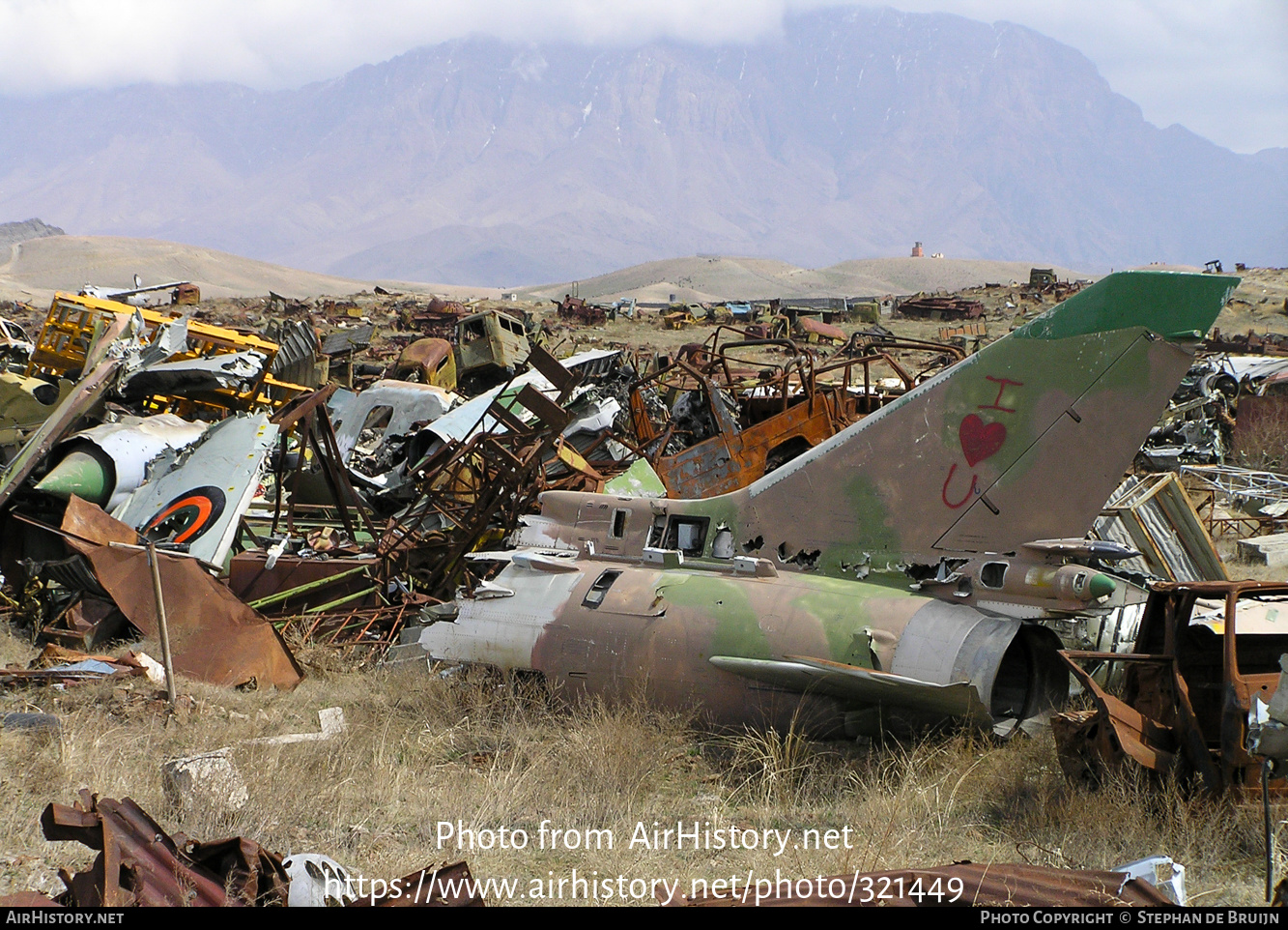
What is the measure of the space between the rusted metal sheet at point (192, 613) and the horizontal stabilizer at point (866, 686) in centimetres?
466

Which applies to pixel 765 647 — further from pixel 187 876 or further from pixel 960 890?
pixel 187 876

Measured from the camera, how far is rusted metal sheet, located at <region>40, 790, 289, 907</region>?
4.59 metres

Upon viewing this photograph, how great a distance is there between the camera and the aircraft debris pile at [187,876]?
15.0 ft

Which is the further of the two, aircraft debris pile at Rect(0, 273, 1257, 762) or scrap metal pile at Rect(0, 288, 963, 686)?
scrap metal pile at Rect(0, 288, 963, 686)

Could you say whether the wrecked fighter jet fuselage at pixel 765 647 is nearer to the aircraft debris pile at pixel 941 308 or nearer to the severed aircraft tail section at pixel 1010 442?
the severed aircraft tail section at pixel 1010 442

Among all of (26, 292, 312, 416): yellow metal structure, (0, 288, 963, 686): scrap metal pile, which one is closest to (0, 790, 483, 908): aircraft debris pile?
(0, 288, 963, 686): scrap metal pile

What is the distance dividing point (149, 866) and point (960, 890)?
3.83 meters

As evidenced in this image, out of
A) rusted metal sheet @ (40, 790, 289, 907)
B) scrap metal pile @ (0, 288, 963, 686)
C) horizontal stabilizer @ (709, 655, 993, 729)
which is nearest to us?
rusted metal sheet @ (40, 790, 289, 907)

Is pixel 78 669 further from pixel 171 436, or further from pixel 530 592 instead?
pixel 171 436

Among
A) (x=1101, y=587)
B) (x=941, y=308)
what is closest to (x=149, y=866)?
(x=1101, y=587)

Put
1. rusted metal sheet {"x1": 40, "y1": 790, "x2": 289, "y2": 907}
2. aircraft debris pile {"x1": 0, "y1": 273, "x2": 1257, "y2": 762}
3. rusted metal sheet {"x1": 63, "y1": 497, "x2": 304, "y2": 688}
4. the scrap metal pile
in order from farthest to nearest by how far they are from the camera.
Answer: the scrap metal pile < rusted metal sheet {"x1": 63, "y1": 497, "x2": 304, "y2": 688} < aircraft debris pile {"x1": 0, "y1": 273, "x2": 1257, "y2": 762} < rusted metal sheet {"x1": 40, "y1": 790, "x2": 289, "y2": 907}

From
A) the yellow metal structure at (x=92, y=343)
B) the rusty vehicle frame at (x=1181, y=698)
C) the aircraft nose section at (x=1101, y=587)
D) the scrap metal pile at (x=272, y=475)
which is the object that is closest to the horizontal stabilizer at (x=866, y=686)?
the rusty vehicle frame at (x=1181, y=698)

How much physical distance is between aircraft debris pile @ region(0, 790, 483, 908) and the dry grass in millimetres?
752

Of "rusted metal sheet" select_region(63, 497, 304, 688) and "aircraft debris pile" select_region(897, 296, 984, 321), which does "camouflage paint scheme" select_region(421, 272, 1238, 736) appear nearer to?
"rusted metal sheet" select_region(63, 497, 304, 688)
